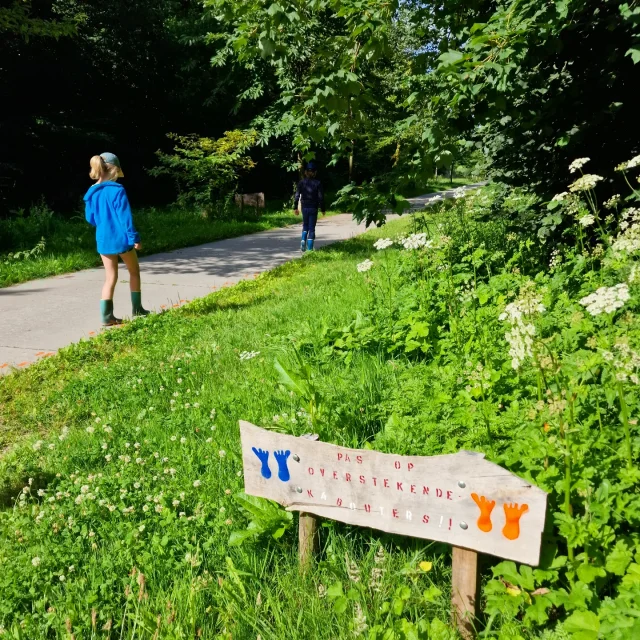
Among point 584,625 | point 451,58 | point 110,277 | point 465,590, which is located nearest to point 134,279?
point 110,277

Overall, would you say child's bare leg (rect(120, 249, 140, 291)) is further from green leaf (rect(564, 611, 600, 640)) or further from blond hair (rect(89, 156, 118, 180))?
green leaf (rect(564, 611, 600, 640))

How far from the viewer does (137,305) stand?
277 inches

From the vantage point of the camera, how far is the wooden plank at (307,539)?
7.89ft

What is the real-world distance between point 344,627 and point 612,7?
556 cm

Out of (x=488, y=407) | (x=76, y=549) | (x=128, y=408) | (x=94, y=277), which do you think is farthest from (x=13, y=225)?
(x=488, y=407)

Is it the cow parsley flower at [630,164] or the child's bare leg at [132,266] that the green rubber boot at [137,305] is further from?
the cow parsley flower at [630,164]

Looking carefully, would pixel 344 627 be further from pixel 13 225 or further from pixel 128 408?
pixel 13 225

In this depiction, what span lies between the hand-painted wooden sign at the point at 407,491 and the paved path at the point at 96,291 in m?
3.85

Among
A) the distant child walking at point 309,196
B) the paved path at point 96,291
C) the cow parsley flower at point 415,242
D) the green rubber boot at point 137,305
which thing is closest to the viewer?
the cow parsley flower at point 415,242

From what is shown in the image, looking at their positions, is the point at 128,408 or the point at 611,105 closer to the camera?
the point at 128,408

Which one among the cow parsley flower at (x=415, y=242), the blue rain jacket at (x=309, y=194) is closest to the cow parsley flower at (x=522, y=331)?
the cow parsley flower at (x=415, y=242)

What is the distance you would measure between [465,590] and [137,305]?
5735 mm

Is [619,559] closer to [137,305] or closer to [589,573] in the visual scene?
[589,573]

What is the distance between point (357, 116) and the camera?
4984 millimetres
